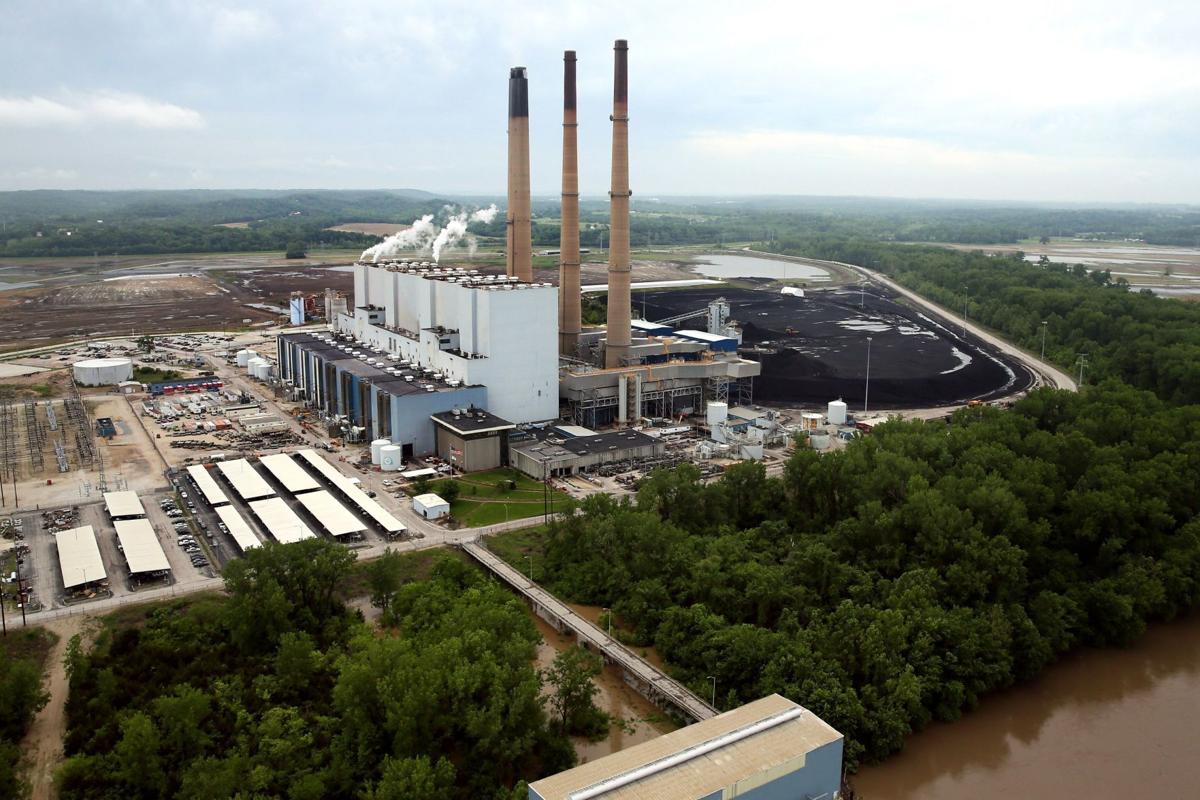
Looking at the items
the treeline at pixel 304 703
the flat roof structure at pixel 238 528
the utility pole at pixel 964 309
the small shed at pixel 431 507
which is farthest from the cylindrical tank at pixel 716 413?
the utility pole at pixel 964 309

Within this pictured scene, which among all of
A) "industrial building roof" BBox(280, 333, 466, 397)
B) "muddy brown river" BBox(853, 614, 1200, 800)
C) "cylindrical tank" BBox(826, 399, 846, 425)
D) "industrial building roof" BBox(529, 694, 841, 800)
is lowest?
"muddy brown river" BBox(853, 614, 1200, 800)

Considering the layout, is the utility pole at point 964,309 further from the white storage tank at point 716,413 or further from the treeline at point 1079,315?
the white storage tank at point 716,413

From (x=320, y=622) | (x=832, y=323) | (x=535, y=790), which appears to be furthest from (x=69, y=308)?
(x=535, y=790)

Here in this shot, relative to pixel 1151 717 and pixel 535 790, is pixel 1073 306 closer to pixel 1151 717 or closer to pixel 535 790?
pixel 1151 717

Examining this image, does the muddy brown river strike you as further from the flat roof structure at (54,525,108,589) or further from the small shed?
the flat roof structure at (54,525,108,589)

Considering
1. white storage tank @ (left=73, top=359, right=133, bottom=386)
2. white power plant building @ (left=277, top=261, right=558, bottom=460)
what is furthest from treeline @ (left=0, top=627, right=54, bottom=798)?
white storage tank @ (left=73, top=359, right=133, bottom=386)

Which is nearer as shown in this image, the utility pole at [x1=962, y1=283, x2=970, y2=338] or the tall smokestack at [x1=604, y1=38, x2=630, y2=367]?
the tall smokestack at [x1=604, y1=38, x2=630, y2=367]
